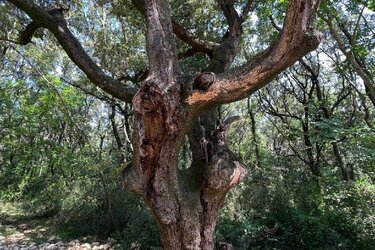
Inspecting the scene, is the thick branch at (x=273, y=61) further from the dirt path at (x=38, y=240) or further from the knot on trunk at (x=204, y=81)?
the dirt path at (x=38, y=240)

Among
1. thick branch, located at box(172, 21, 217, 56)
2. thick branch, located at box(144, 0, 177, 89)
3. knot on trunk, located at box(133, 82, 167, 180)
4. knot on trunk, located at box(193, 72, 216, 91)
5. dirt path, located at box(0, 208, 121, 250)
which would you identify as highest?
thick branch, located at box(172, 21, 217, 56)

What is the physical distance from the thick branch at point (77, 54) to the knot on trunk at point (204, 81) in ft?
3.65

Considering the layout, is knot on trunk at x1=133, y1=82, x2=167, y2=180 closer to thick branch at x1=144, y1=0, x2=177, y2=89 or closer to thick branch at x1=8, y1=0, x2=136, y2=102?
thick branch at x1=144, y1=0, x2=177, y2=89

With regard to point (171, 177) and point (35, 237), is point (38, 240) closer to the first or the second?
point (35, 237)

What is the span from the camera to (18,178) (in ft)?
39.5

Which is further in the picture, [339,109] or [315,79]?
[339,109]

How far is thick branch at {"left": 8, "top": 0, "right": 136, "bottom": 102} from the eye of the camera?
3.41 meters

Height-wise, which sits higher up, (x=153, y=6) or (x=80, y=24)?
(x=80, y=24)

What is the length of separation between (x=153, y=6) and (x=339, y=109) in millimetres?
8587

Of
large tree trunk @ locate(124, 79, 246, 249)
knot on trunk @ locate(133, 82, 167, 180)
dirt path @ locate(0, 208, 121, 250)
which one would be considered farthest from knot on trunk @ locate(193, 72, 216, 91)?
dirt path @ locate(0, 208, 121, 250)

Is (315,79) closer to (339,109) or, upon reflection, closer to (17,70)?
(339,109)

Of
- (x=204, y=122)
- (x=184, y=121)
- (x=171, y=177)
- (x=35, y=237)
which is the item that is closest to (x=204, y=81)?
(x=184, y=121)

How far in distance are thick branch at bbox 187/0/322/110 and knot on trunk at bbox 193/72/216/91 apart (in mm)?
35

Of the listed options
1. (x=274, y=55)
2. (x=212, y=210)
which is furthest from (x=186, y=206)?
(x=274, y=55)
